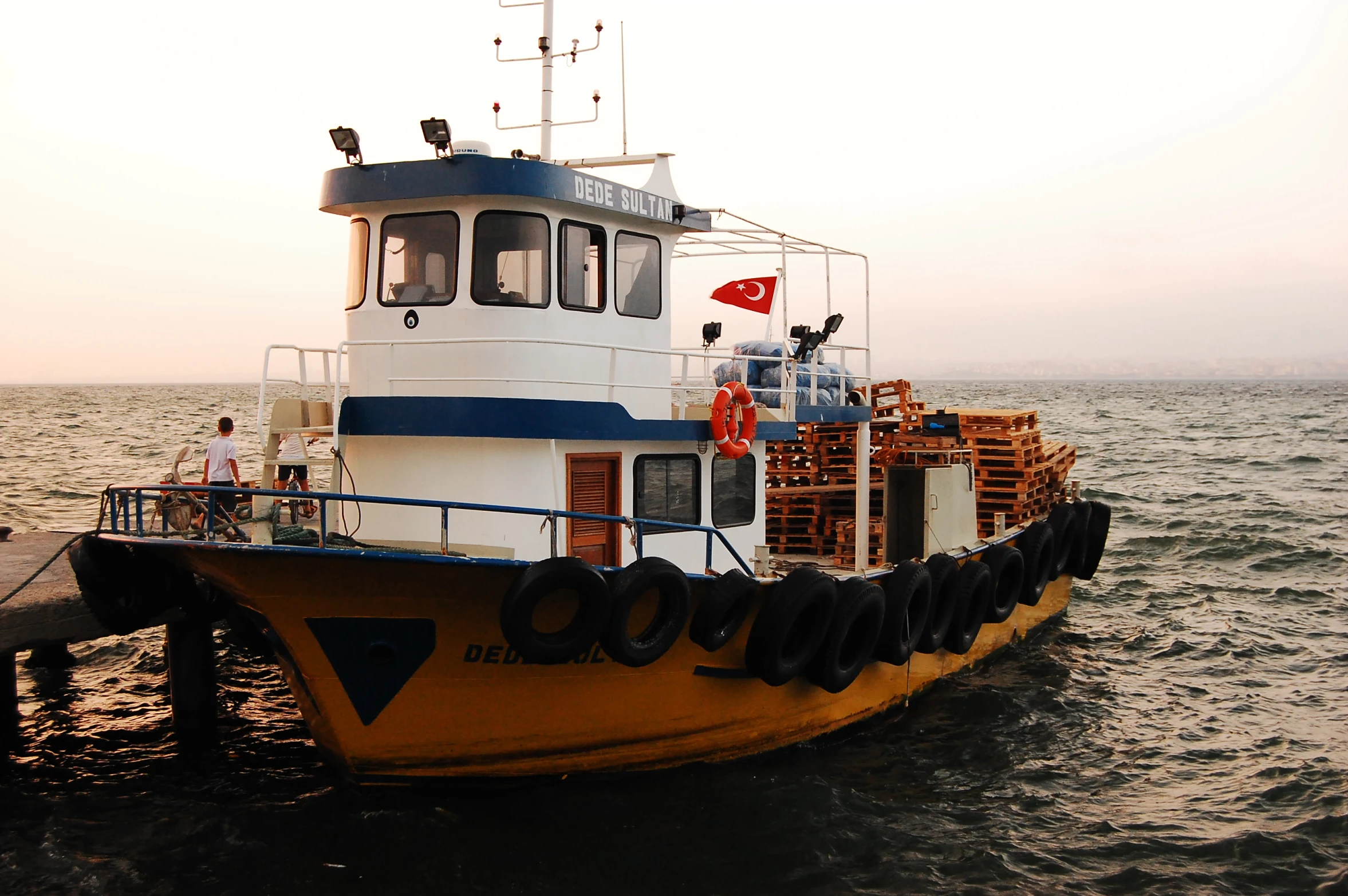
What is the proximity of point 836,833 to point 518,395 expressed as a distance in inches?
172

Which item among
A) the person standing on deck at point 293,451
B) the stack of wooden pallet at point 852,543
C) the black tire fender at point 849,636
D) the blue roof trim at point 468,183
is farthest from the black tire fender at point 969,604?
the person standing on deck at point 293,451

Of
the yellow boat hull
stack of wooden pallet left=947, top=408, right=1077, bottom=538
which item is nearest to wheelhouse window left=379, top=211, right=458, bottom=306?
the yellow boat hull

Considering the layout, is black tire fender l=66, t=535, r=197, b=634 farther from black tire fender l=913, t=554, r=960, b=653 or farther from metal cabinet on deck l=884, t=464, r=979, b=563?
metal cabinet on deck l=884, t=464, r=979, b=563

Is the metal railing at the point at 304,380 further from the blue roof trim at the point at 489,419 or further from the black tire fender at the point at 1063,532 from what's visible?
the black tire fender at the point at 1063,532

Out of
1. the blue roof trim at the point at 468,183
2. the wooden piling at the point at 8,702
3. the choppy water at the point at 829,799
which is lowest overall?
the choppy water at the point at 829,799

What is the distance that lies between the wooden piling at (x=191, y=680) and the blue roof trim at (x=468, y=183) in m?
4.67

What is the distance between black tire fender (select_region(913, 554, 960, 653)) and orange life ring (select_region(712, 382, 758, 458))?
2.61m

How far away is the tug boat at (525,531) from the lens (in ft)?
25.1

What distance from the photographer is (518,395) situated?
28.5 feet

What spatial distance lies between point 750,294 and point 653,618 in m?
4.21

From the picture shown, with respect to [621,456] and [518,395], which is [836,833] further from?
[518,395]

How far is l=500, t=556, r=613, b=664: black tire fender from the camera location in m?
7.32

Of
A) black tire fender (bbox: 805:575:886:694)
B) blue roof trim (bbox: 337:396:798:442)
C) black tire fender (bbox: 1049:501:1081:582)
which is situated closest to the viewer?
blue roof trim (bbox: 337:396:798:442)

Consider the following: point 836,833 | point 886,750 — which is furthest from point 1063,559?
point 836,833
